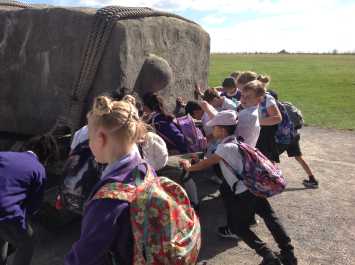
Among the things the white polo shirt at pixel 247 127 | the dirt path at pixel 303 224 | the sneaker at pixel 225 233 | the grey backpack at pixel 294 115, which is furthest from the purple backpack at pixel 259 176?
the grey backpack at pixel 294 115

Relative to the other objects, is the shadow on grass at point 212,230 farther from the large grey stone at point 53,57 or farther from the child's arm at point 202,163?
the large grey stone at point 53,57

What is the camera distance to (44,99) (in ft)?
16.2

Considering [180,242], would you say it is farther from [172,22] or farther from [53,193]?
[172,22]

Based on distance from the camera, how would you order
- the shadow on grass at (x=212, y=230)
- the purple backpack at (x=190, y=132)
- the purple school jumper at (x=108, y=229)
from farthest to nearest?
the purple backpack at (x=190, y=132), the shadow on grass at (x=212, y=230), the purple school jumper at (x=108, y=229)

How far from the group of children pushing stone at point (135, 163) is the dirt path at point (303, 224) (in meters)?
0.32

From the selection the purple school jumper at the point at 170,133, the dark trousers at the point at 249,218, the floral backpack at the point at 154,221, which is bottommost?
the dark trousers at the point at 249,218

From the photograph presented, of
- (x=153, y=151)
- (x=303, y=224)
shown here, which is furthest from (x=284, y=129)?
(x=153, y=151)

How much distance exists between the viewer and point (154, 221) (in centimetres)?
201

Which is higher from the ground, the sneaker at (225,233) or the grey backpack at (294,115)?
Result: the grey backpack at (294,115)

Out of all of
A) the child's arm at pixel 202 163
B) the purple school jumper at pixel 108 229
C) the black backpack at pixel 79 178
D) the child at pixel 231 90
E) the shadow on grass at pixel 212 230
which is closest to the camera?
the purple school jumper at pixel 108 229

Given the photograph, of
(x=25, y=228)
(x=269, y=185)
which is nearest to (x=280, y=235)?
(x=269, y=185)

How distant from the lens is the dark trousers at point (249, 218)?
390 centimetres

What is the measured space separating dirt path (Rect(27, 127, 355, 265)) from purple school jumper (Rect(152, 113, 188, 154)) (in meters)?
1.03

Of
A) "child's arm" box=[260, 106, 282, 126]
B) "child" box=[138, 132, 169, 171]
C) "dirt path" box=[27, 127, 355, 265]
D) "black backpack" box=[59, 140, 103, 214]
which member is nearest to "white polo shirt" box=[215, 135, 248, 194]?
"child" box=[138, 132, 169, 171]
